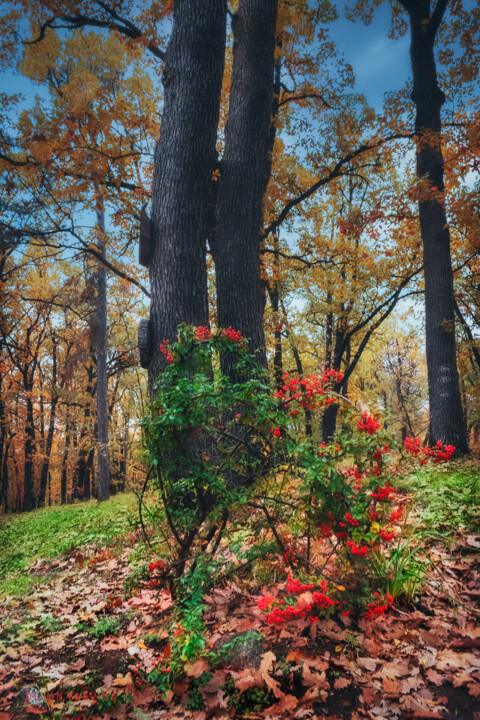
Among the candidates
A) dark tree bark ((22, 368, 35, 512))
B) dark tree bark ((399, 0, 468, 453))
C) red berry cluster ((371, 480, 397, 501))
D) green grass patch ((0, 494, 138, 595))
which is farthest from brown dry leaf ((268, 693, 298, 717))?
dark tree bark ((22, 368, 35, 512))

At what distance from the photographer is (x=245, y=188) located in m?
4.95

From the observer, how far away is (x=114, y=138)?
6.53 metres

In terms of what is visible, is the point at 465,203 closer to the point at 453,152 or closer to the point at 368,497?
the point at 453,152

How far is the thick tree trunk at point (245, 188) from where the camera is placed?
4.85m

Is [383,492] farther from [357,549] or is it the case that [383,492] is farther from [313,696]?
[313,696]

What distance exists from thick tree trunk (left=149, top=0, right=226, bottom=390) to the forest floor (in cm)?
228

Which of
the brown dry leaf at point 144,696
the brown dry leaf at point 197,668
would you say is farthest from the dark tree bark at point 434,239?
the brown dry leaf at point 144,696

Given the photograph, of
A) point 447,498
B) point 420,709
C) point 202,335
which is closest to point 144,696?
point 420,709

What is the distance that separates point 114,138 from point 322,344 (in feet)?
45.3

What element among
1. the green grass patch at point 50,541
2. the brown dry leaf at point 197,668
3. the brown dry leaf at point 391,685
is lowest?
the green grass patch at point 50,541

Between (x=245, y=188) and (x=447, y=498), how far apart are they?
455 cm

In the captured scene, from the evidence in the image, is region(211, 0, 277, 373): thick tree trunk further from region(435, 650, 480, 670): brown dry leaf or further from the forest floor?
region(435, 650, 480, 670): brown dry leaf

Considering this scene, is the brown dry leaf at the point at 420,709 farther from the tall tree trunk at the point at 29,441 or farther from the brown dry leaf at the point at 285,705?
the tall tree trunk at the point at 29,441

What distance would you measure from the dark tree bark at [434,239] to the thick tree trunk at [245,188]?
347 cm
